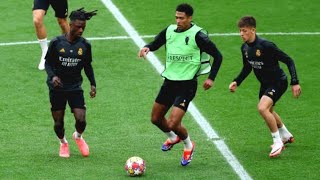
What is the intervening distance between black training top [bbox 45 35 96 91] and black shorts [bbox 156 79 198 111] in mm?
1022

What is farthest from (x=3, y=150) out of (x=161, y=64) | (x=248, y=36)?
(x=161, y=64)

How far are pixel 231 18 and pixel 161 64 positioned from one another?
3.15 meters

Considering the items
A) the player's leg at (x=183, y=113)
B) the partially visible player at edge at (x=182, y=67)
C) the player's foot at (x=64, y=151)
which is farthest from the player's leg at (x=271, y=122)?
the player's foot at (x=64, y=151)

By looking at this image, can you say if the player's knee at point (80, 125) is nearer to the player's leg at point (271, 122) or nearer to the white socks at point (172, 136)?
the white socks at point (172, 136)

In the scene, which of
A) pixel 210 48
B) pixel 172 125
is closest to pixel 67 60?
pixel 172 125

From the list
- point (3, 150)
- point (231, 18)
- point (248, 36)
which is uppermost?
point (248, 36)

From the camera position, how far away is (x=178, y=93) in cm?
1377

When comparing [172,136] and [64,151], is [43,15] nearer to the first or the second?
[64,151]

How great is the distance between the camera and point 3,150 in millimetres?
14250

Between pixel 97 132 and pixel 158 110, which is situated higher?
pixel 158 110

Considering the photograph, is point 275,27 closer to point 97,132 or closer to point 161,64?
point 161,64

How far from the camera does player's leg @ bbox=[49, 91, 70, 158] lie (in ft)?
45.6

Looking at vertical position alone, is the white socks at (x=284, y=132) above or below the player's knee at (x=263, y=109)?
below

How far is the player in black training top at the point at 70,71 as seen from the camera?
1366 cm
